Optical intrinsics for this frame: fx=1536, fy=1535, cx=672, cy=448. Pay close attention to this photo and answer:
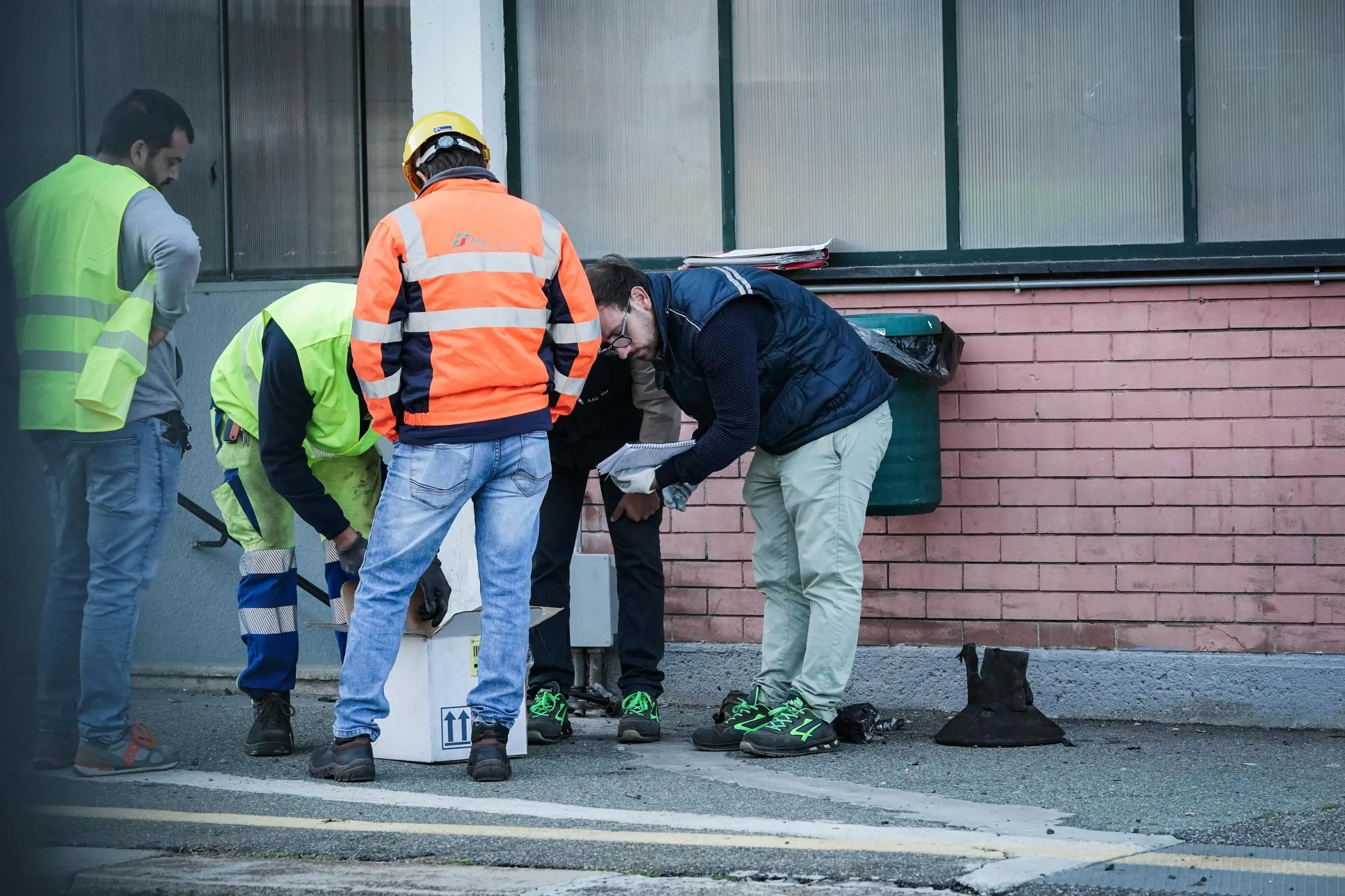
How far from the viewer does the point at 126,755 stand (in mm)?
4629

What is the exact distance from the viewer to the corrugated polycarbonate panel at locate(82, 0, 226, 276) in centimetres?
696

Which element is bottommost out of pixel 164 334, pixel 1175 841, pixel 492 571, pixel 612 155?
pixel 1175 841

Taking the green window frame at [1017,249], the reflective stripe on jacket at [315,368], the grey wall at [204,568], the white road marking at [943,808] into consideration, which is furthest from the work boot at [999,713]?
the grey wall at [204,568]

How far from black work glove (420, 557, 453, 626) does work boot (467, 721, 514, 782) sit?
351 millimetres

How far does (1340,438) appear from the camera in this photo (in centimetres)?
554

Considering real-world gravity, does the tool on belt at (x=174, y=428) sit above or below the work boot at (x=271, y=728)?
above

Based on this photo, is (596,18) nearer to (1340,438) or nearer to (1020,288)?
(1020,288)

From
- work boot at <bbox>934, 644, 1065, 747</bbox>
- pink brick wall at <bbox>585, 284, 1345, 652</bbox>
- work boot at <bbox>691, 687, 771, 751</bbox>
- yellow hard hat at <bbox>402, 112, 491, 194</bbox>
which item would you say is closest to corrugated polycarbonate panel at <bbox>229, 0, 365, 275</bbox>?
pink brick wall at <bbox>585, 284, 1345, 652</bbox>

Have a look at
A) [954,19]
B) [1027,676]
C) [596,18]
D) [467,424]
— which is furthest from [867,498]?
[596,18]

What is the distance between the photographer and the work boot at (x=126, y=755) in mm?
4496

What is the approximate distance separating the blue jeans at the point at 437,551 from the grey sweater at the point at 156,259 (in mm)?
887

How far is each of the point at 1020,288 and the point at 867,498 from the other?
4.07 feet

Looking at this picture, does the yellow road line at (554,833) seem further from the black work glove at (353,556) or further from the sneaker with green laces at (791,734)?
the sneaker with green laces at (791,734)

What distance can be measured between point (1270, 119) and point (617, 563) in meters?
2.96
